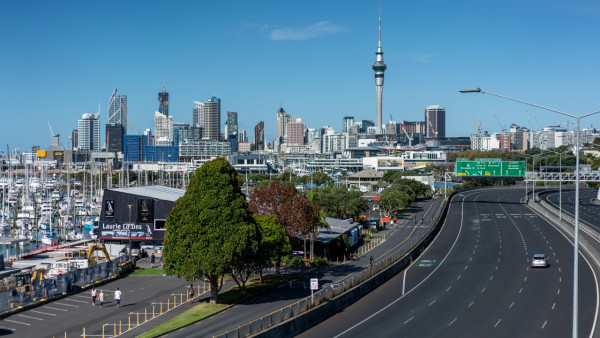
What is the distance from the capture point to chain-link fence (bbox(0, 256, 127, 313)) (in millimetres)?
39878

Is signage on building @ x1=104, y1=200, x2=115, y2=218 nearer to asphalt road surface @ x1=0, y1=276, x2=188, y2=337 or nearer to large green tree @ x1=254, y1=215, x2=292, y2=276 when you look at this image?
asphalt road surface @ x1=0, y1=276, x2=188, y2=337

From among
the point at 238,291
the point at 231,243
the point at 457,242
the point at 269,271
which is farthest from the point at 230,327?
the point at 457,242

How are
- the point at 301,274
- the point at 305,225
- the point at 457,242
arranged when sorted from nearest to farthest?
the point at 301,274 < the point at 305,225 < the point at 457,242

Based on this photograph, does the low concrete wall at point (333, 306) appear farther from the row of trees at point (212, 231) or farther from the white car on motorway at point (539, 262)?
the white car on motorway at point (539, 262)

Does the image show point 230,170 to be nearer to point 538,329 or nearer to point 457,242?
point 538,329

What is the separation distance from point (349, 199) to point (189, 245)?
59.0 m

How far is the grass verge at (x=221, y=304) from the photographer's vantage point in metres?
35.5

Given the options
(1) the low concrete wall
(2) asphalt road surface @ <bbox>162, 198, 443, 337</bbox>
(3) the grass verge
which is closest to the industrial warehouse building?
(3) the grass verge

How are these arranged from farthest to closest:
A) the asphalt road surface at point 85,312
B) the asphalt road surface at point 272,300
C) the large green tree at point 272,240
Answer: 1. the large green tree at point 272,240
2. the asphalt road surface at point 85,312
3. the asphalt road surface at point 272,300

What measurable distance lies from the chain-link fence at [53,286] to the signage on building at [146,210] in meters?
15.0

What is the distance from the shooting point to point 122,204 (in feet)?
227

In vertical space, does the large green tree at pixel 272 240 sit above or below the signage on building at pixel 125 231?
above

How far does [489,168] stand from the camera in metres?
127

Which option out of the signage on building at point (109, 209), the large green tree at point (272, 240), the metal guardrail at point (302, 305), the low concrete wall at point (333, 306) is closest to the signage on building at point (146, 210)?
the signage on building at point (109, 209)
